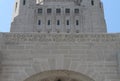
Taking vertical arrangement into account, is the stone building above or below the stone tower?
below

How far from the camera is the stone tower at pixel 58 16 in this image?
65.8 meters

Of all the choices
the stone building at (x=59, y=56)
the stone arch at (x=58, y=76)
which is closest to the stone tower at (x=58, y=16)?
the stone building at (x=59, y=56)

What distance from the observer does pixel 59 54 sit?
13703mm

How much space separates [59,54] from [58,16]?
184ft

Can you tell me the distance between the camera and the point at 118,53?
13.6 meters

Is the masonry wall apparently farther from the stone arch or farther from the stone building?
the stone arch

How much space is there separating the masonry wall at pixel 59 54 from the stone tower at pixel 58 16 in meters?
50.2

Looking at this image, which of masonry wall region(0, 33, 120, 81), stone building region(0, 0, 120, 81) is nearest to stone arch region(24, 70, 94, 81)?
stone building region(0, 0, 120, 81)

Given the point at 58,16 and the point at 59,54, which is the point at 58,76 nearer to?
the point at 59,54

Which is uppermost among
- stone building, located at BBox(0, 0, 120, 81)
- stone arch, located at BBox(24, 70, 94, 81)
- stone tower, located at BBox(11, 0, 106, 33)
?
stone tower, located at BBox(11, 0, 106, 33)

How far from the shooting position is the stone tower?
6575 centimetres

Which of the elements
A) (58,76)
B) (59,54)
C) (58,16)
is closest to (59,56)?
(59,54)

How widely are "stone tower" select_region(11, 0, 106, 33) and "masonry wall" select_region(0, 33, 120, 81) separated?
5019 centimetres

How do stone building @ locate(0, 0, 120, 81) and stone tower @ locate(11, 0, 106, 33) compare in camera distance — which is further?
stone tower @ locate(11, 0, 106, 33)
